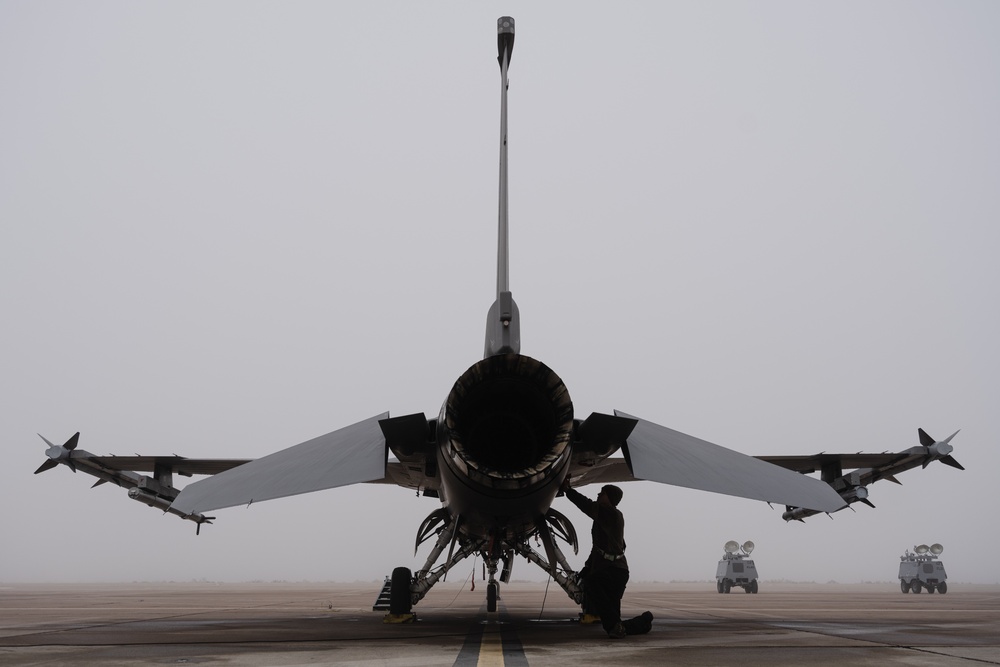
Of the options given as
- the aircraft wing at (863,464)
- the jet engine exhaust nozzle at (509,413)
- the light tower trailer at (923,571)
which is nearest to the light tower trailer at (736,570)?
the light tower trailer at (923,571)

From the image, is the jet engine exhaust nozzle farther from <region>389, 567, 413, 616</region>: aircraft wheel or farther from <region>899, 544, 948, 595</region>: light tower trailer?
<region>899, 544, 948, 595</region>: light tower trailer

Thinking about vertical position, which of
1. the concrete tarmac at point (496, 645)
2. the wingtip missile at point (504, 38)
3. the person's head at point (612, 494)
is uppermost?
the wingtip missile at point (504, 38)

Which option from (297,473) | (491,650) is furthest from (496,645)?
(297,473)

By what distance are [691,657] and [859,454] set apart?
36.3ft

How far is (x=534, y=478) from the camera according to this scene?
7.20m

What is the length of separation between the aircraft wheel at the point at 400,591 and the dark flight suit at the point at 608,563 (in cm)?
270

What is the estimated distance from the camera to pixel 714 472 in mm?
7684

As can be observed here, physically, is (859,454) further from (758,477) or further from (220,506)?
(220,506)

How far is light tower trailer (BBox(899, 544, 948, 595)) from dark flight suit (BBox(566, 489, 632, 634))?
26.4m

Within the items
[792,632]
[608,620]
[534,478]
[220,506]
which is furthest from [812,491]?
[220,506]

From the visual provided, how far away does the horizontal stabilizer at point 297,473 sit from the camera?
6.85 m

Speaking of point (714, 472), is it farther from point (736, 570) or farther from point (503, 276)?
point (736, 570)

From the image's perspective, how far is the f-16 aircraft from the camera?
7.14 m

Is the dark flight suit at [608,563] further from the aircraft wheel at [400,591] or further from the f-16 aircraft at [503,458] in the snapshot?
the aircraft wheel at [400,591]
